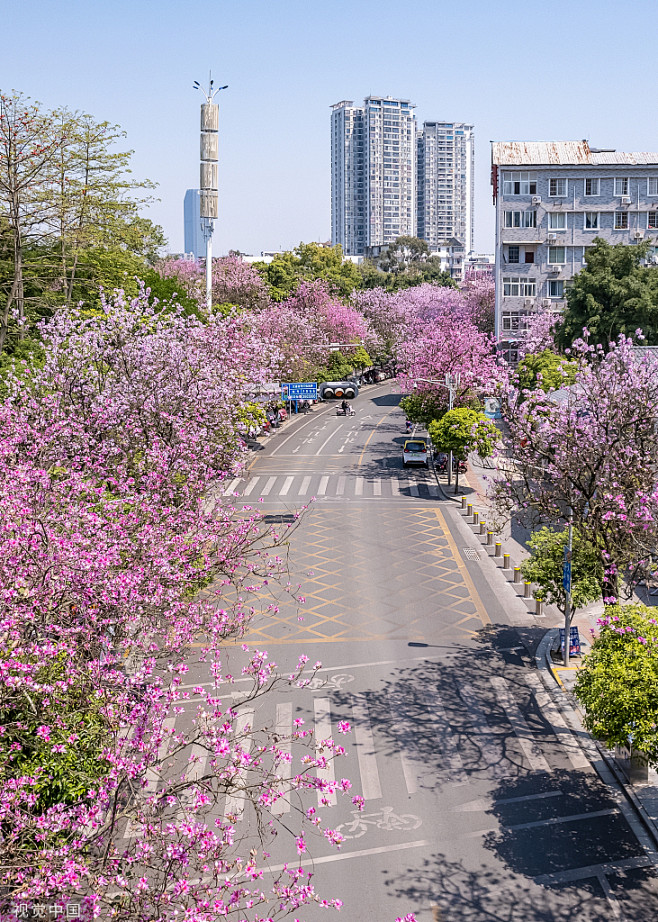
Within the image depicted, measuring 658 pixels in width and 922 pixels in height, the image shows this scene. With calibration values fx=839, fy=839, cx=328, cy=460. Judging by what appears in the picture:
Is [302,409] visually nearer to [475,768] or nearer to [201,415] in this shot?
[201,415]

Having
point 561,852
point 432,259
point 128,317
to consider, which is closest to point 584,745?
point 561,852

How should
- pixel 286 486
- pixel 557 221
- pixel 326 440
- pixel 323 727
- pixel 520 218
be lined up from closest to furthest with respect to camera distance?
pixel 323 727, pixel 286 486, pixel 326 440, pixel 557 221, pixel 520 218

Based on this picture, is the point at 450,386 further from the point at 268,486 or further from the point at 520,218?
the point at 520,218

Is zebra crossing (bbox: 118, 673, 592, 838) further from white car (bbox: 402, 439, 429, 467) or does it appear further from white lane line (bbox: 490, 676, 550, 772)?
white car (bbox: 402, 439, 429, 467)

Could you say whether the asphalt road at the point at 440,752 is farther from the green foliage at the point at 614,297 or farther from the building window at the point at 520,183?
the building window at the point at 520,183

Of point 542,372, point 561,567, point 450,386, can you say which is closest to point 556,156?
point 542,372

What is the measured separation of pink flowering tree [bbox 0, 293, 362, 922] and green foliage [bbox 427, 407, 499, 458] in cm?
1825

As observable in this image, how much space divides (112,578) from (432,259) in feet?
554

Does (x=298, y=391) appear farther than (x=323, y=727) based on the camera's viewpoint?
Yes

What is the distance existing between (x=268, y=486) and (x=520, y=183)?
41424mm

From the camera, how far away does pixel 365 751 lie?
17625mm

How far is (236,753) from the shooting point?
32.7 ft

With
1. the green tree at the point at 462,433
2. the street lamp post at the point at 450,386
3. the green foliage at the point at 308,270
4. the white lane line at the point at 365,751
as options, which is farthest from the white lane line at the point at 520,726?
the green foliage at the point at 308,270

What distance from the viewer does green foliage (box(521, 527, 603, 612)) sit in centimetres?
2098
